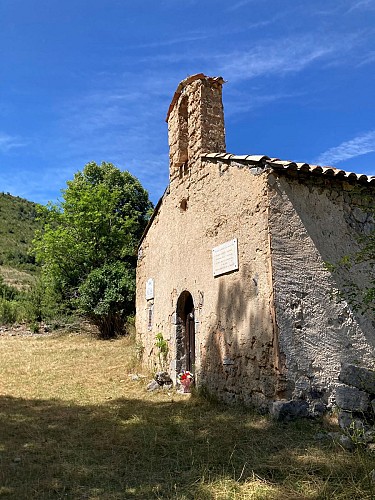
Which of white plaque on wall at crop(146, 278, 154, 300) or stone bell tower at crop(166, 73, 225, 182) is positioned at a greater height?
stone bell tower at crop(166, 73, 225, 182)

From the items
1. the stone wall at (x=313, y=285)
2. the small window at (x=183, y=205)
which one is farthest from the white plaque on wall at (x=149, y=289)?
the stone wall at (x=313, y=285)

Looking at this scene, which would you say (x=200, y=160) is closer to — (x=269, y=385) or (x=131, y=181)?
(x=269, y=385)

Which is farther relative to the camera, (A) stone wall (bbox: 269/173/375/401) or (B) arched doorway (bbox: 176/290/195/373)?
(B) arched doorway (bbox: 176/290/195/373)

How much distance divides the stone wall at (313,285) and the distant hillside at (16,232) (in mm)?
27544

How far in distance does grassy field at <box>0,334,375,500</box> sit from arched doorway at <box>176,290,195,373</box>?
30.0 inches

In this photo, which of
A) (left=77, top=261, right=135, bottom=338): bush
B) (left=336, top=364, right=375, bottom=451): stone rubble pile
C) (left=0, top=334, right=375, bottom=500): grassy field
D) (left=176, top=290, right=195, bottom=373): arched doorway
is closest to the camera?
(left=0, top=334, right=375, bottom=500): grassy field

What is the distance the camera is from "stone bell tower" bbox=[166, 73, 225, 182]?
323 inches

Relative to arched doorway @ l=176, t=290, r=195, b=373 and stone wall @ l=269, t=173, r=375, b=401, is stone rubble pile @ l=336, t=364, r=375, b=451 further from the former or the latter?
arched doorway @ l=176, t=290, r=195, b=373

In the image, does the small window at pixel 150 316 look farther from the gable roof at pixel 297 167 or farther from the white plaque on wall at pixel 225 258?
the gable roof at pixel 297 167

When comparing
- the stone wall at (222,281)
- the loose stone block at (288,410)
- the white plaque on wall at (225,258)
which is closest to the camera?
the loose stone block at (288,410)

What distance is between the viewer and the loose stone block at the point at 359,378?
4710mm

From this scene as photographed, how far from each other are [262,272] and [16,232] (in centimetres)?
4130

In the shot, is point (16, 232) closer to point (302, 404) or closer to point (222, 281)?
point (222, 281)

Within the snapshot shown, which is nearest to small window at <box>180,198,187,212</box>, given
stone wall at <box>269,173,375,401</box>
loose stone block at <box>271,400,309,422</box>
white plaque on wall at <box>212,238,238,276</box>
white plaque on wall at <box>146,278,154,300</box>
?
white plaque on wall at <box>212,238,238,276</box>
